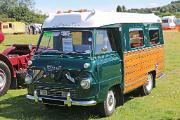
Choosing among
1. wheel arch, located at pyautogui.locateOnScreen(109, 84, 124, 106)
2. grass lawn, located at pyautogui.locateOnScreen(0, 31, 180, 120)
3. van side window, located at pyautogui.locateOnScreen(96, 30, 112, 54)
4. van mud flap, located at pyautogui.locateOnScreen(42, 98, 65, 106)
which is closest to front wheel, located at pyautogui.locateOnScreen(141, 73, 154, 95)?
grass lawn, located at pyautogui.locateOnScreen(0, 31, 180, 120)

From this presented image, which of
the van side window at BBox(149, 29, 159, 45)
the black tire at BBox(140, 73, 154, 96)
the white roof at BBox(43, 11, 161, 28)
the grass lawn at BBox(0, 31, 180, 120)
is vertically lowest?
the grass lawn at BBox(0, 31, 180, 120)

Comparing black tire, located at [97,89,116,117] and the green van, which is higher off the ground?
the green van

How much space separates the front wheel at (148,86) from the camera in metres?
11.4

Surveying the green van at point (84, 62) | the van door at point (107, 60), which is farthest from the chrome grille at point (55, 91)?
the van door at point (107, 60)

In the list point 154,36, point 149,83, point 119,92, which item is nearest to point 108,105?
point 119,92

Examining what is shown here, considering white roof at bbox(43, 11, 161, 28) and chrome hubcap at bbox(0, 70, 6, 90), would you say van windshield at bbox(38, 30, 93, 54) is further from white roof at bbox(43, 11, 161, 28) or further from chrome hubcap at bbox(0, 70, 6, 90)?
chrome hubcap at bbox(0, 70, 6, 90)

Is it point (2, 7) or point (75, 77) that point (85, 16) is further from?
point (2, 7)

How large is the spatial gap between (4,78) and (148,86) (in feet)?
12.9

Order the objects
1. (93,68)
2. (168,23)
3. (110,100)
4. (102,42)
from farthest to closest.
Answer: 1. (168,23)
2. (110,100)
3. (102,42)
4. (93,68)

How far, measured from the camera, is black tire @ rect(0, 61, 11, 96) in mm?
11016

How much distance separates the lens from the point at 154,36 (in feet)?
40.1

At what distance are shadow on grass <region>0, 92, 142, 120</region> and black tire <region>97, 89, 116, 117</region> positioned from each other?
205 mm

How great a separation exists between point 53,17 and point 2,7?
89153 mm

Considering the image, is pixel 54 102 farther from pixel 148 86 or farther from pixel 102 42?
pixel 148 86
